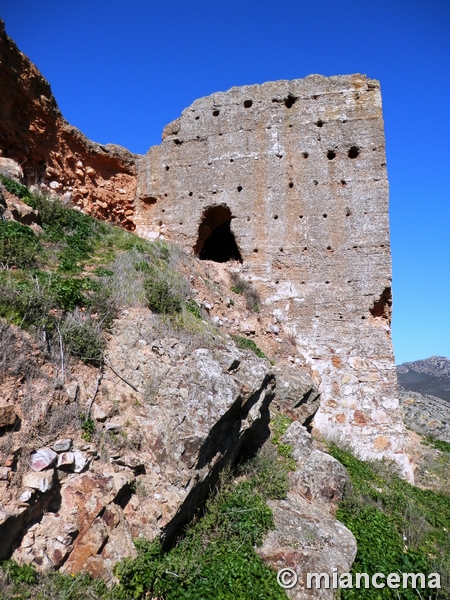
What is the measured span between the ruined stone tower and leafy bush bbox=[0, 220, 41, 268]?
15.5 feet

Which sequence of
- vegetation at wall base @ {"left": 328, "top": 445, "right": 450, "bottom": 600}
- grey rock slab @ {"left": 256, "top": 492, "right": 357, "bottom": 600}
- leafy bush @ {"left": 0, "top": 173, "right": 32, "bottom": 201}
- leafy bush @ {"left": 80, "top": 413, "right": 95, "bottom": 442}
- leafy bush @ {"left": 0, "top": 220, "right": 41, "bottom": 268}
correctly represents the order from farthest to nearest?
leafy bush @ {"left": 0, "top": 173, "right": 32, "bottom": 201}
leafy bush @ {"left": 0, "top": 220, "right": 41, "bottom": 268}
vegetation at wall base @ {"left": 328, "top": 445, "right": 450, "bottom": 600}
grey rock slab @ {"left": 256, "top": 492, "right": 357, "bottom": 600}
leafy bush @ {"left": 80, "top": 413, "right": 95, "bottom": 442}

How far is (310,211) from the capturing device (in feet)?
31.5

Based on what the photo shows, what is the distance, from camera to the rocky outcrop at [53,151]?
8.80 meters

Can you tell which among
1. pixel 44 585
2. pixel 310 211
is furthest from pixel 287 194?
pixel 44 585

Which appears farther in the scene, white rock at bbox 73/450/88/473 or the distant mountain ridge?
the distant mountain ridge

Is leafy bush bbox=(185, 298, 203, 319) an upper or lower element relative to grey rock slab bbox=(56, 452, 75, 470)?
upper

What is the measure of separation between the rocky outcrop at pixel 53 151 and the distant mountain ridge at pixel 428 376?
1151 inches

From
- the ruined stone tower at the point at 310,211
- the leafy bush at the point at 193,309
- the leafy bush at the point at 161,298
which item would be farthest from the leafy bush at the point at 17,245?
the ruined stone tower at the point at 310,211

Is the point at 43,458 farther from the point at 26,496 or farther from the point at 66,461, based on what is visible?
the point at 26,496

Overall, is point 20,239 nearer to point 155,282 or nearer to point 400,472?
point 155,282

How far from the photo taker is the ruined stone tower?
8.67 m

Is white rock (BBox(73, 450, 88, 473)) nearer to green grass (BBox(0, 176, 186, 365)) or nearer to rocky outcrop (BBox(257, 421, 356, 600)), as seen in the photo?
green grass (BBox(0, 176, 186, 365))

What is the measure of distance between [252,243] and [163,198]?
2.83m

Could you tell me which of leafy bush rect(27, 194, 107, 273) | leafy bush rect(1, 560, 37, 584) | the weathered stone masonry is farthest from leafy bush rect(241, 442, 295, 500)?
leafy bush rect(27, 194, 107, 273)
